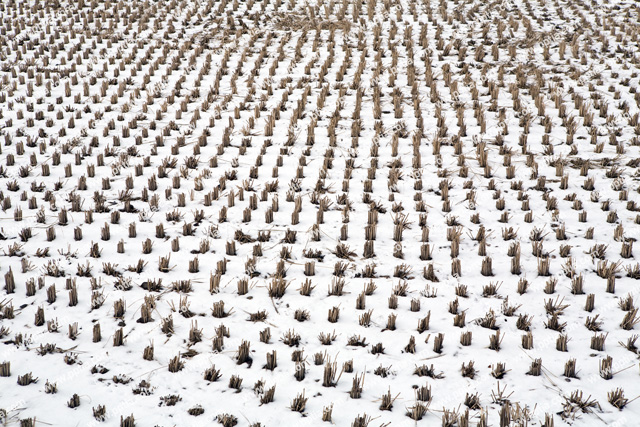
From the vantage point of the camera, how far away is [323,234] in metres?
5.41

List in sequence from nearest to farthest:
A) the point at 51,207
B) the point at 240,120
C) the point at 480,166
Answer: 1. the point at 51,207
2. the point at 480,166
3. the point at 240,120

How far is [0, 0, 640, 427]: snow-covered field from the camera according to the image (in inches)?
136

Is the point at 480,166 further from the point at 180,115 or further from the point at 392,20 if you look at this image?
the point at 392,20

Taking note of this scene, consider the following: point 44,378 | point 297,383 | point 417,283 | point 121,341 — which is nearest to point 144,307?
point 121,341

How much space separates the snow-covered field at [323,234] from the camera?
3.46 metres


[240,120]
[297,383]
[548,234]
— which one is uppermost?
[240,120]

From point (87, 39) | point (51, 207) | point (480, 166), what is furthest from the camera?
point (87, 39)

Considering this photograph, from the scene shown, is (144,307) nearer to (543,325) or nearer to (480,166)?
(543,325)

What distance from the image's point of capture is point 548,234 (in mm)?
5336

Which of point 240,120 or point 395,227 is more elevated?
point 240,120

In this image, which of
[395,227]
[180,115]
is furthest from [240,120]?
[395,227]

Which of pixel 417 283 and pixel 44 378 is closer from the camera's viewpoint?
pixel 44 378

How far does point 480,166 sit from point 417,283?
289 centimetres

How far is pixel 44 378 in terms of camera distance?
3488 millimetres
